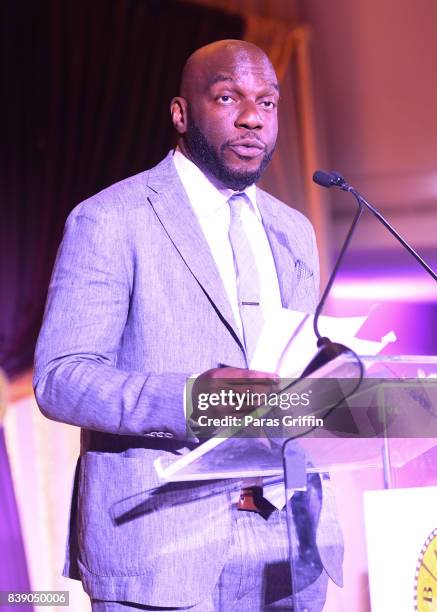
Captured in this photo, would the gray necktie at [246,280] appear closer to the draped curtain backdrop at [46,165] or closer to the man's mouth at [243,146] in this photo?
the man's mouth at [243,146]

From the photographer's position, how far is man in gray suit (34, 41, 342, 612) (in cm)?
139

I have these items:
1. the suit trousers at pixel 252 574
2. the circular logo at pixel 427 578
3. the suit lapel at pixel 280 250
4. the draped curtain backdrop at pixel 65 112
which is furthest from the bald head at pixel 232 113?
the draped curtain backdrop at pixel 65 112

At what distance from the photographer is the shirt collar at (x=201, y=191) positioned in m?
1.70

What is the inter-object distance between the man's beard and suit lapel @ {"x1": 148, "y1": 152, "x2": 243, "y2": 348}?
0.22 feet

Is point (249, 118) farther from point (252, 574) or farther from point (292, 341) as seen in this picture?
point (252, 574)

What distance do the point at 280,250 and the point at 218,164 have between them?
8.1 inches

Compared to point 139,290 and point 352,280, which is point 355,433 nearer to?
point 139,290

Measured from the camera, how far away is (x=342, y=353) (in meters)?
1.17

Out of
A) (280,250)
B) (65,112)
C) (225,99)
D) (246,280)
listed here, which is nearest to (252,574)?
(246,280)

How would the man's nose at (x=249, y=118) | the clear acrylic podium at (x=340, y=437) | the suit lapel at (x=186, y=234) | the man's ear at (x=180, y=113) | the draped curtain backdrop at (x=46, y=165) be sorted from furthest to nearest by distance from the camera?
1. the draped curtain backdrop at (x=46, y=165)
2. the man's ear at (x=180, y=113)
3. the man's nose at (x=249, y=118)
4. the suit lapel at (x=186, y=234)
5. the clear acrylic podium at (x=340, y=437)

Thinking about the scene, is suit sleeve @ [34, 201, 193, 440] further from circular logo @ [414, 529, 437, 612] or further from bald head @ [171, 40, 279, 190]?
circular logo @ [414, 529, 437, 612]

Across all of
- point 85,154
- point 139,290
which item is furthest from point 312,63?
point 139,290

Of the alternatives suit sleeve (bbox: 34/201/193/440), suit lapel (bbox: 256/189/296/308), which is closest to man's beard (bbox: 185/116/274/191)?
suit lapel (bbox: 256/189/296/308)

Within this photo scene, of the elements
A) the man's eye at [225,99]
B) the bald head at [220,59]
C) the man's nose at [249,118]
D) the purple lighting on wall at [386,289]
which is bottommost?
the man's nose at [249,118]
